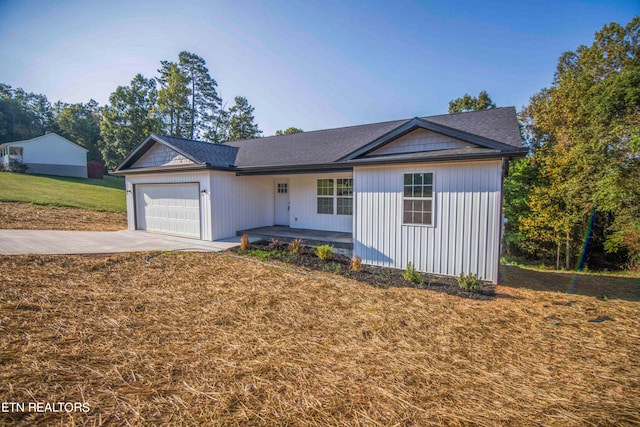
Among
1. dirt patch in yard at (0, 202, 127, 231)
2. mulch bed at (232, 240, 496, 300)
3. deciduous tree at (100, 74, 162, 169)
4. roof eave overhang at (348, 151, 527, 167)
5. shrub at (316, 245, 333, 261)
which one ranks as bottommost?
mulch bed at (232, 240, 496, 300)

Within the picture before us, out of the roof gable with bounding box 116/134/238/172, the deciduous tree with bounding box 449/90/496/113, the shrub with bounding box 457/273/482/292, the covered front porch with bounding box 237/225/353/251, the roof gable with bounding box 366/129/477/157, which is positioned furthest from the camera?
the deciduous tree with bounding box 449/90/496/113

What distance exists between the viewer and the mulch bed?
6.20 meters

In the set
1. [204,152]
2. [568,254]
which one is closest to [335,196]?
[204,152]

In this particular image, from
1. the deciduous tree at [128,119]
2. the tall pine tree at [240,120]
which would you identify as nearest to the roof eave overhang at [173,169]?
the deciduous tree at [128,119]

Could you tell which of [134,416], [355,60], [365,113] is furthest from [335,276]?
[365,113]

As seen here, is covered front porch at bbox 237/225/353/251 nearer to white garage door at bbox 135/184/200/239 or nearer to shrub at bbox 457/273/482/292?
white garage door at bbox 135/184/200/239

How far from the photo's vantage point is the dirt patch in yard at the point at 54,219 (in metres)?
12.0

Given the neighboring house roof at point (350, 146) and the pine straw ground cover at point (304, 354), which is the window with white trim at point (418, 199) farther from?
the pine straw ground cover at point (304, 354)

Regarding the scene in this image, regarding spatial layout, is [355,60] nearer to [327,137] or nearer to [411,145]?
[327,137]

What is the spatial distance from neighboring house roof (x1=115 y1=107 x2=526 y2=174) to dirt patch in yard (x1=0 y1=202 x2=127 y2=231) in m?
3.17

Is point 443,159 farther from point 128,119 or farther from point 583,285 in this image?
point 128,119

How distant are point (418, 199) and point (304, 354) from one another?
5326mm

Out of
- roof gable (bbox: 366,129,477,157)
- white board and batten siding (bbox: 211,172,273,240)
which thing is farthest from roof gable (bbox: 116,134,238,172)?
roof gable (bbox: 366,129,477,157)

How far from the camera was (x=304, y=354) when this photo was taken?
3398 millimetres
